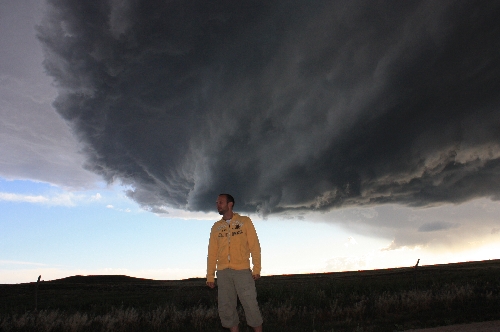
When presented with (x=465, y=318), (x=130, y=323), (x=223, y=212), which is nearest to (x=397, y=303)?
(x=465, y=318)

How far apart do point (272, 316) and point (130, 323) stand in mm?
4668

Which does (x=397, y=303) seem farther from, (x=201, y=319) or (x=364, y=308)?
(x=201, y=319)

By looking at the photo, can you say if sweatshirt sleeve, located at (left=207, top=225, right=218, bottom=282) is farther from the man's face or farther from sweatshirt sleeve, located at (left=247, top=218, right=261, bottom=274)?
sweatshirt sleeve, located at (left=247, top=218, right=261, bottom=274)

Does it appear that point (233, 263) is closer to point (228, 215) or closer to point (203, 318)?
point (228, 215)

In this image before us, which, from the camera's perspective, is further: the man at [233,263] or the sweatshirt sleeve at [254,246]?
the sweatshirt sleeve at [254,246]

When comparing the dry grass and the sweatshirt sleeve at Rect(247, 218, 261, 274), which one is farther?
the dry grass

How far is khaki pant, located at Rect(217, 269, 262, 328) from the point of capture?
19.7 feet

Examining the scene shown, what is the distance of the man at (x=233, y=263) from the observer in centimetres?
604

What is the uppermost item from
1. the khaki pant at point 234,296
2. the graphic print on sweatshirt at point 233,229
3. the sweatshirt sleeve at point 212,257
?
the graphic print on sweatshirt at point 233,229

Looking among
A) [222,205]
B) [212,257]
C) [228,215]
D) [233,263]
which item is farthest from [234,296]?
[222,205]

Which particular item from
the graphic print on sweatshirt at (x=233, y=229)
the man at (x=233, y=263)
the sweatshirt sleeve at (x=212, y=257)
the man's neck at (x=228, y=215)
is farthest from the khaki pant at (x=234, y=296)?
the man's neck at (x=228, y=215)

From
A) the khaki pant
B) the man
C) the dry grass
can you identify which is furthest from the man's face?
the dry grass

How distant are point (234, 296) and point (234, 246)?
2.68 feet

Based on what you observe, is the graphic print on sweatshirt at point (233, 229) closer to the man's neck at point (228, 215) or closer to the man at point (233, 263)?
the man at point (233, 263)
